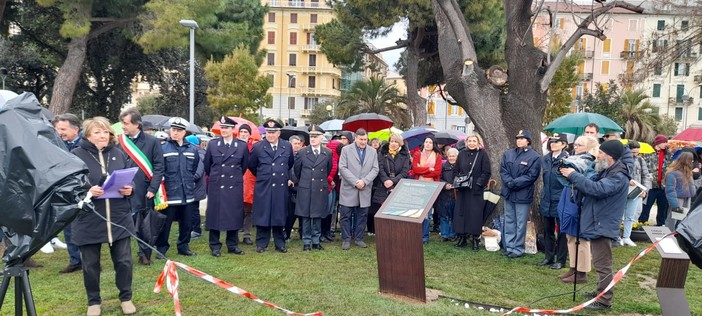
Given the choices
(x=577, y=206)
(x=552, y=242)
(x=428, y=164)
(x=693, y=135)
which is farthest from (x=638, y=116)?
(x=577, y=206)

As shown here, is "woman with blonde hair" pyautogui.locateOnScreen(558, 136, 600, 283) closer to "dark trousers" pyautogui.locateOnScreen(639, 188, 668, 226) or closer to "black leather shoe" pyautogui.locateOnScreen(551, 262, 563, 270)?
"black leather shoe" pyautogui.locateOnScreen(551, 262, 563, 270)

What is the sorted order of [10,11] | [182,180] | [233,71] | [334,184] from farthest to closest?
[233,71] < [10,11] < [334,184] < [182,180]

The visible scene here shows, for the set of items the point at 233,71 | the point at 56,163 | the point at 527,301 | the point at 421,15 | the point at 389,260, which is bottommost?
the point at 527,301

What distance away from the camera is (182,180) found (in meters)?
7.58

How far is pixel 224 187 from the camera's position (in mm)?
7973

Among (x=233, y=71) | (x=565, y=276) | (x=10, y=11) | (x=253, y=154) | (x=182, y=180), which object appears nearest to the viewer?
(x=565, y=276)

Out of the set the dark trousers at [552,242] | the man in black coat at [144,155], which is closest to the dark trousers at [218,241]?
the man in black coat at [144,155]

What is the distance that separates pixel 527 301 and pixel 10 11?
21673 mm

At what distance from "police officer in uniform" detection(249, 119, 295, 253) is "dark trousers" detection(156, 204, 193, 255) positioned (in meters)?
0.96

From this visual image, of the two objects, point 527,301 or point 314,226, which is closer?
point 527,301

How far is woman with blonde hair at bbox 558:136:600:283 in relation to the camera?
20.3 ft

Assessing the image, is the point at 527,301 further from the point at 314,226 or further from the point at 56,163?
the point at 56,163

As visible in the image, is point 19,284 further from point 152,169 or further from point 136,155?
point 152,169

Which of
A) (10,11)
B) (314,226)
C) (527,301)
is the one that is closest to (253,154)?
(314,226)
